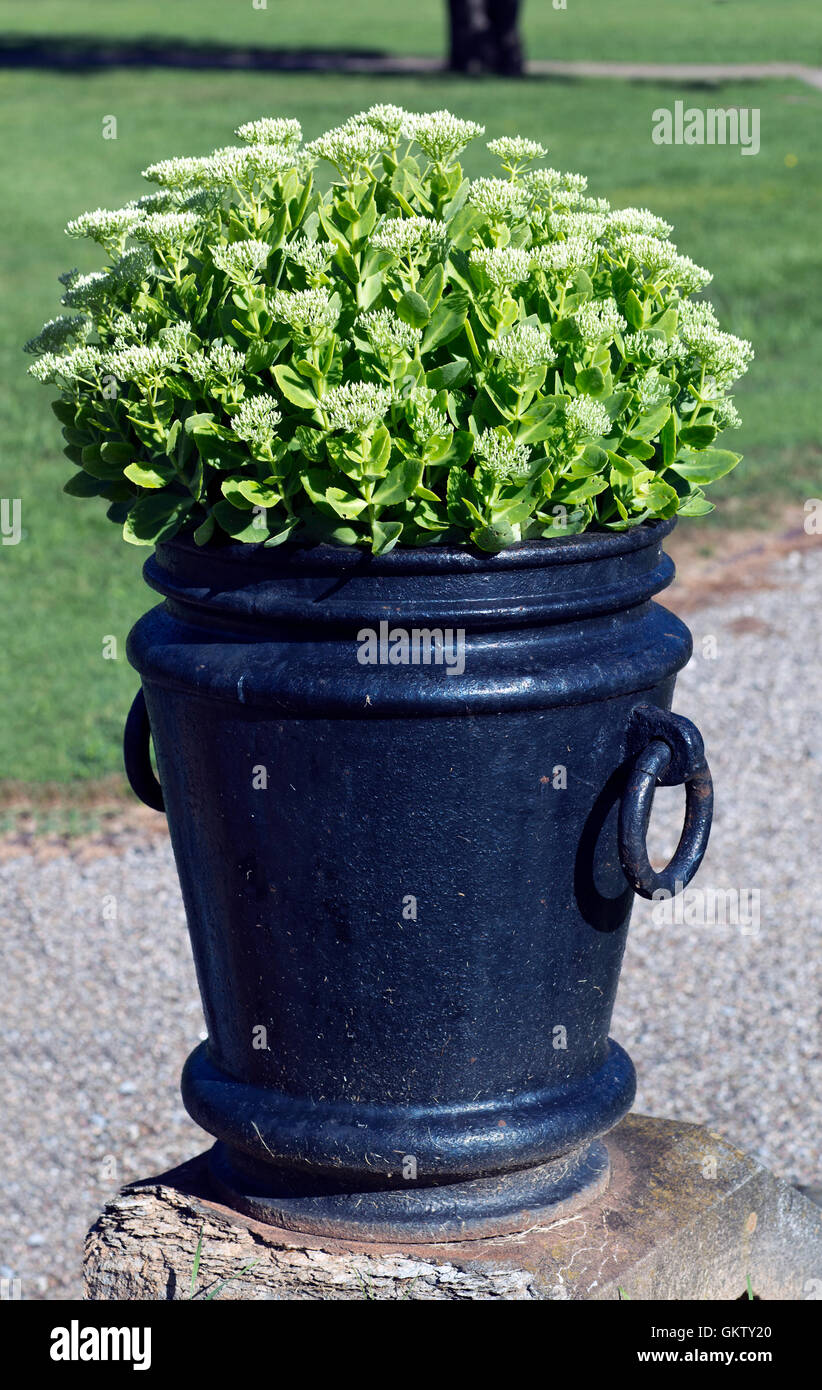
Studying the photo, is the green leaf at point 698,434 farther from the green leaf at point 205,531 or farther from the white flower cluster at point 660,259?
the green leaf at point 205,531

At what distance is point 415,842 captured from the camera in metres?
2.16

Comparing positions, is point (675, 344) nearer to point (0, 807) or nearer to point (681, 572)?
point (0, 807)

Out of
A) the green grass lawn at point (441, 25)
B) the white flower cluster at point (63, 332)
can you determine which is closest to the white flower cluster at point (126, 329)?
the white flower cluster at point (63, 332)

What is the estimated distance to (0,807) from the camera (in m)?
5.15

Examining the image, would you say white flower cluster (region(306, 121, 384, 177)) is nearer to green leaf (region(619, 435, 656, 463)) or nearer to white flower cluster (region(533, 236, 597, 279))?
white flower cluster (region(533, 236, 597, 279))

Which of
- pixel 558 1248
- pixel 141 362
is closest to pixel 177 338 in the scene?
pixel 141 362

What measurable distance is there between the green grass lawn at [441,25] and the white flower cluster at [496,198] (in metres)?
25.5

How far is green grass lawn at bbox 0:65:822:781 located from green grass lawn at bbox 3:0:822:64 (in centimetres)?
628

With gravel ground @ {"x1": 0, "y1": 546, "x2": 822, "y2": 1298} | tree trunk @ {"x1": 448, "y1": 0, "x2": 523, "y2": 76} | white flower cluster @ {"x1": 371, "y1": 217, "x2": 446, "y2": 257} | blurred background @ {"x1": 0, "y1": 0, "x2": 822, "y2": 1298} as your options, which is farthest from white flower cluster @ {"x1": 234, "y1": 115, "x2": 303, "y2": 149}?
tree trunk @ {"x1": 448, "y1": 0, "x2": 523, "y2": 76}

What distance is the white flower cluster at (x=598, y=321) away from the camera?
2127 millimetres

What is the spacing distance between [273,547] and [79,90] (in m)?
21.7

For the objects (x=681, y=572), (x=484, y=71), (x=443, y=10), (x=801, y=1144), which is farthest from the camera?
(x=443, y=10)

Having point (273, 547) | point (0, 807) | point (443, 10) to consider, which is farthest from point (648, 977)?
point (443, 10)

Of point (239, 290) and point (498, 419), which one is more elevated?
point (239, 290)
